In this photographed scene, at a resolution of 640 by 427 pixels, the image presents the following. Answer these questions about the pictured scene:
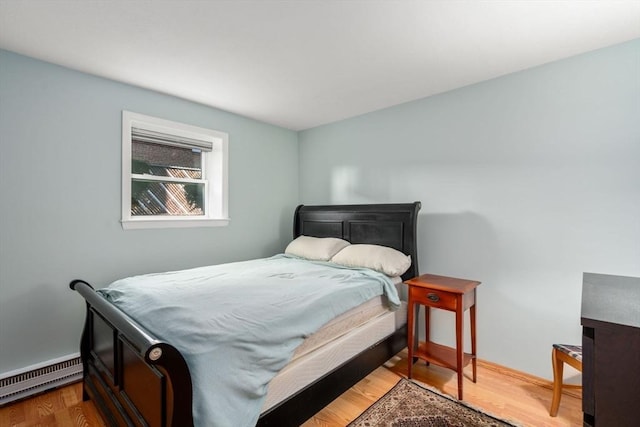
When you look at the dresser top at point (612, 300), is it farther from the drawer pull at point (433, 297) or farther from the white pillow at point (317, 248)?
the white pillow at point (317, 248)

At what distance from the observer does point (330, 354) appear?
71.7 inches

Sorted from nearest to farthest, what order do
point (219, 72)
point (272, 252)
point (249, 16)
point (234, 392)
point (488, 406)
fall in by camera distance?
point (234, 392)
point (249, 16)
point (488, 406)
point (219, 72)
point (272, 252)

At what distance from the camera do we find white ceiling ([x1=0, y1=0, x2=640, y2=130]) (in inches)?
63.8

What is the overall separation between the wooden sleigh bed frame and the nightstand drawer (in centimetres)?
39

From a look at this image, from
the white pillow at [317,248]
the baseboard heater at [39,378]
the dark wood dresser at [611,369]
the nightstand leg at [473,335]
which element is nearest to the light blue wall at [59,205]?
the baseboard heater at [39,378]

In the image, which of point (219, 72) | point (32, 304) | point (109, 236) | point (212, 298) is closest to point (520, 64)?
point (219, 72)

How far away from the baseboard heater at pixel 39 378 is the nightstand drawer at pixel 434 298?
262 centimetres

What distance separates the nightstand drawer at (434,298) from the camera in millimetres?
2094

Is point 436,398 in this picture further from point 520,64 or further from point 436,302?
point 520,64

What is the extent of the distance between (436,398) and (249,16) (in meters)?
2.66

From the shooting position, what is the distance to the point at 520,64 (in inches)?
88.0

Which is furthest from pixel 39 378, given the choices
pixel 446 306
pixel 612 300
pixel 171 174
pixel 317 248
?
pixel 612 300

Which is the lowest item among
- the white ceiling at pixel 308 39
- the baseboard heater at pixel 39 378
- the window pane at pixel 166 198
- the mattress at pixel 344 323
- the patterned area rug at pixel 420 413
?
the patterned area rug at pixel 420 413

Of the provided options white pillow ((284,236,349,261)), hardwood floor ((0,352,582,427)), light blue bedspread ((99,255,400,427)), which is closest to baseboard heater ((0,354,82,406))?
hardwood floor ((0,352,582,427))
